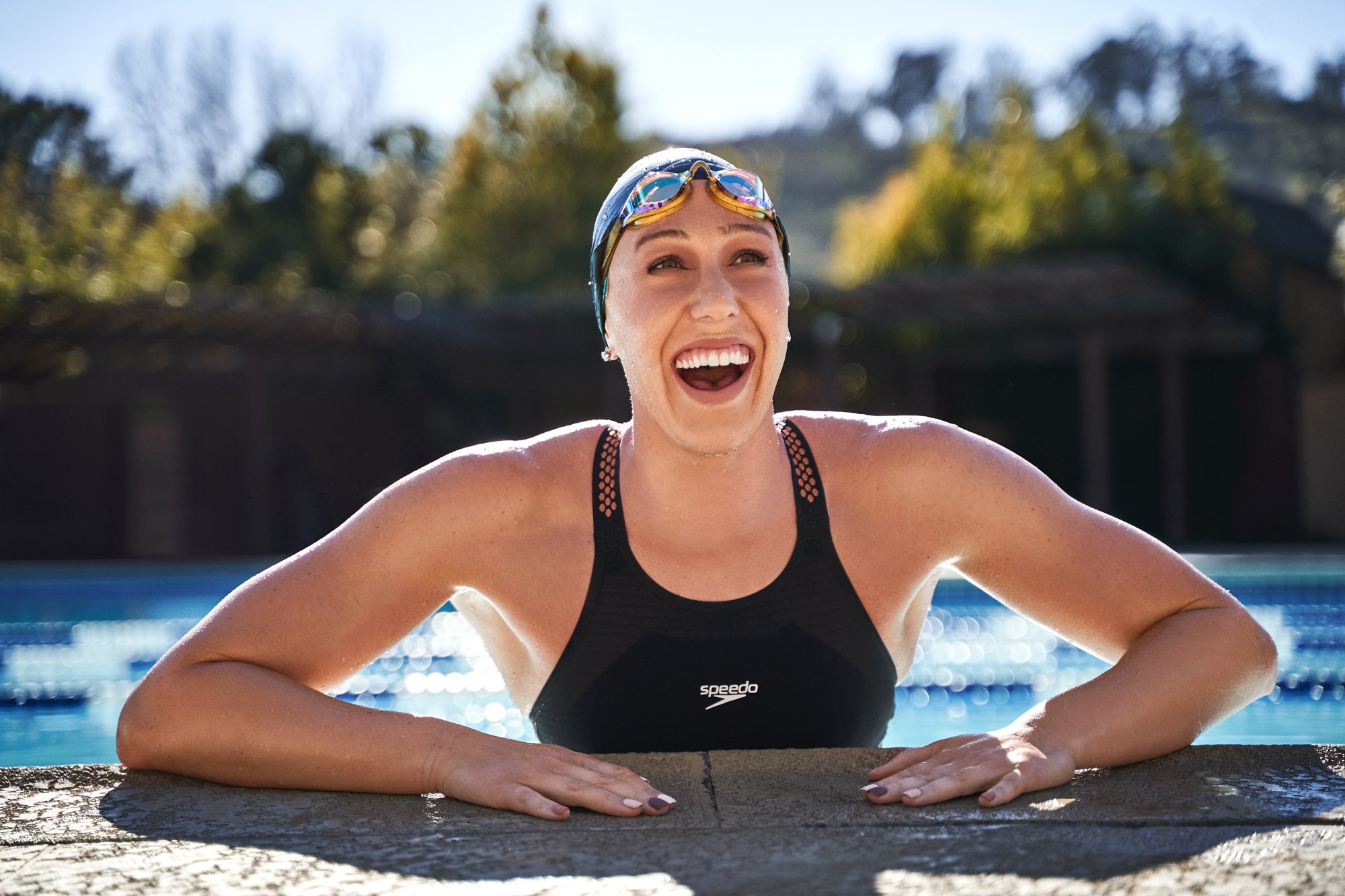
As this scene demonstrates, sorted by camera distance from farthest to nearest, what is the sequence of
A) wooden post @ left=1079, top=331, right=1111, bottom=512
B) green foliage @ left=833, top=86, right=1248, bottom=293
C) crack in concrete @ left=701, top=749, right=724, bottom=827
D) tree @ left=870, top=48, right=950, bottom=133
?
tree @ left=870, top=48, right=950, bottom=133 < green foliage @ left=833, top=86, right=1248, bottom=293 < wooden post @ left=1079, top=331, right=1111, bottom=512 < crack in concrete @ left=701, top=749, right=724, bottom=827

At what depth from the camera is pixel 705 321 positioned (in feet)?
6.96

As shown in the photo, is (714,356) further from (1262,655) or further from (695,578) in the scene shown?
(1262,655)

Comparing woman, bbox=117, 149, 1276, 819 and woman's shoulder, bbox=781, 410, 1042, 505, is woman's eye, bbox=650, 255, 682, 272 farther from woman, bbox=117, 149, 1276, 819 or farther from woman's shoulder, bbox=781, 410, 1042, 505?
woman's shoulder, bbox=781, 410, 1042, 505

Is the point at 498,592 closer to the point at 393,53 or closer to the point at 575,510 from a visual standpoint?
the point at 575,510

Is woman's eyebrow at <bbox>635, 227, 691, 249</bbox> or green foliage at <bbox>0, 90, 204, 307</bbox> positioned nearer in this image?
woman's eyebrow at <bbox>635, 227, 691, 249</bbox>

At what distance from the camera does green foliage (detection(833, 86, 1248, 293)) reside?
15570 mm

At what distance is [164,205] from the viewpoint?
28.1 meters

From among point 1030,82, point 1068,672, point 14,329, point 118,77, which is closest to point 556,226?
point 1030,82

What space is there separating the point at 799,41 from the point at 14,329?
23754 mm

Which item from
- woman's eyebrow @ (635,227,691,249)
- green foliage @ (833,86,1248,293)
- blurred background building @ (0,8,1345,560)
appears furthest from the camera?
green foliage @ (833,86,1248,293)

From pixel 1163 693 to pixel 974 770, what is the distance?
0.47m

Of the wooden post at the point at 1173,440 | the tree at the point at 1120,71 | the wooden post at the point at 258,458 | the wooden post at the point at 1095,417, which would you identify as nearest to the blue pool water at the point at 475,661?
the wooden post at the point at 258,458

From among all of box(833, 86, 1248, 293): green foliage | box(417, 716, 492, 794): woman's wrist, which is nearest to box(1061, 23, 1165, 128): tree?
box(833, 86, 1248, 293): green foliage

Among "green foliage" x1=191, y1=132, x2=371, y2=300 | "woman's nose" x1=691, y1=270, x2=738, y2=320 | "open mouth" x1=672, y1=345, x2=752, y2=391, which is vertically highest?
"green foliage" x1=191, y1=132, x2=371, y2=300
